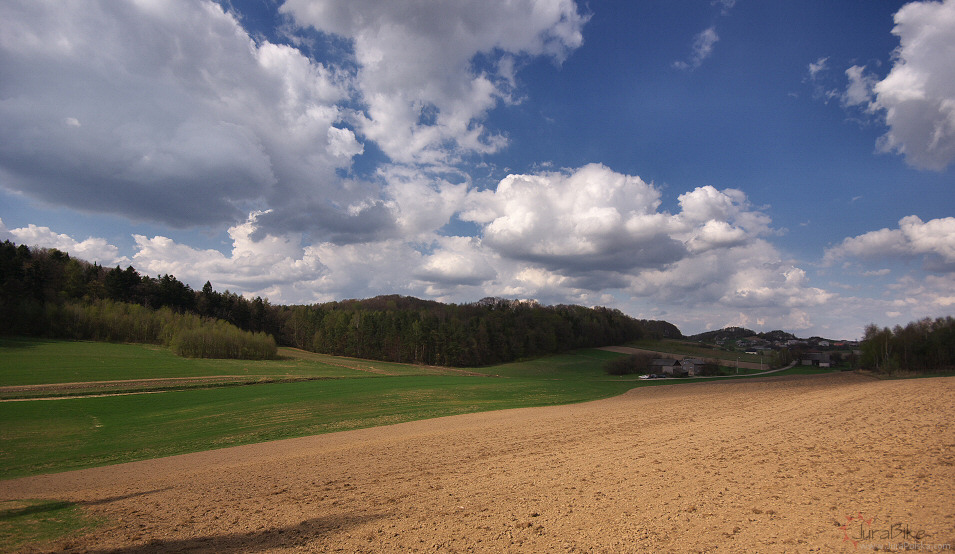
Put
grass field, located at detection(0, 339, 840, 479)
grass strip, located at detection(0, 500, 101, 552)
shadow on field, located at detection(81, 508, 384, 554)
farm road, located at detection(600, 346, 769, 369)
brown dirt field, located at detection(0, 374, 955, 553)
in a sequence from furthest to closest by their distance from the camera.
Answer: farm road, located at detection(600, 346, 769, 369)
grass field, located at detection(0, 339, 840, 479)
grass strip, located at detection(0, 500, 101, 552)
shadow on field, located at detection(81, 508, 384, 554)
brown dirt field, located at detection(0, 374, 955, 553)

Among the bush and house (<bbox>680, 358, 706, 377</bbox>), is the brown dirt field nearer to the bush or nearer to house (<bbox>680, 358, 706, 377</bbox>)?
the bush

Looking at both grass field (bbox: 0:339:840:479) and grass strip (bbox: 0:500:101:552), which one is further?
grass field (bbox: 0:339:840:479)

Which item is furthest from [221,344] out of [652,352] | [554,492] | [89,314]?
[652,352]

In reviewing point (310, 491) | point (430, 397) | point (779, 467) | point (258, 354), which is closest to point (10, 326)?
point (258, 354)

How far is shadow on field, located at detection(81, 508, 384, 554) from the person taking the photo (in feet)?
27.4

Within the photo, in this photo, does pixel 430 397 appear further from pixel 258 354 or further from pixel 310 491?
pixel 258 354

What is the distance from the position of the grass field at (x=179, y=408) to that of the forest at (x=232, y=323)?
18892 mm

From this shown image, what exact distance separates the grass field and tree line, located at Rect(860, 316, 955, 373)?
218ft

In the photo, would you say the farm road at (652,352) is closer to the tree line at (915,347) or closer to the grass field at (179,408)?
the tree line at (915,347)

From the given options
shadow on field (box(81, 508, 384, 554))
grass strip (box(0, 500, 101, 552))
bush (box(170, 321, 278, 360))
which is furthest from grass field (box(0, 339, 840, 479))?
shadow on field (box(81, 508, 384, 554))

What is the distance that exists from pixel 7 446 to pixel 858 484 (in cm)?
3366

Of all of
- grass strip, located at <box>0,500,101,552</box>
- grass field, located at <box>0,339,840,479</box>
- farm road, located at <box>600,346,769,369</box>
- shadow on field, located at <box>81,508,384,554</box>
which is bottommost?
grass field, located at <box>0,339,840,479</box>

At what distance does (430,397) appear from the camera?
40031 millimetres

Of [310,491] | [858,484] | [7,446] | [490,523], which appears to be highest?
[858,484]
